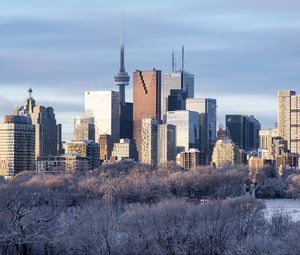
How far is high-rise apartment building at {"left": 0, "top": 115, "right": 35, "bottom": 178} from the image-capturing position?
15525cm

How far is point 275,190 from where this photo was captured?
12019cm

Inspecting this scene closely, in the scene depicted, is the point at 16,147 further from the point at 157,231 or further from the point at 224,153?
the point at 157,231

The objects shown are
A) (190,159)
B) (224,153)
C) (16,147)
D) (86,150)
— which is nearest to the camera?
(16,147)

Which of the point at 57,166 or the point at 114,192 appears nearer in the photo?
the point at 114,192

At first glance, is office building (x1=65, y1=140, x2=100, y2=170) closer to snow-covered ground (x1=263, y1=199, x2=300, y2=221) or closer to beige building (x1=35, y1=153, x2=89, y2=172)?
beige building (x1=35, y1=153, x2=89, y2=172)

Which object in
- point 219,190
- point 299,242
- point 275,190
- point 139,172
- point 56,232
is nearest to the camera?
point 299,242

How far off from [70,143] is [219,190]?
79.9 metres

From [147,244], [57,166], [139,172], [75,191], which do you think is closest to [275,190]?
[139,172]

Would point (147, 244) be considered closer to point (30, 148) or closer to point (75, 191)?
point (75, 191)

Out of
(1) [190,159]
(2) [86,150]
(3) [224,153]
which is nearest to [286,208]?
(2) [86,150]

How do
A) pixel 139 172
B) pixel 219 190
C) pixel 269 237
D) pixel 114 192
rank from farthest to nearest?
pixel 139 172
pixel 219 190
pixel 114 192
pixel 269 237

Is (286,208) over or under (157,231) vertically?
under

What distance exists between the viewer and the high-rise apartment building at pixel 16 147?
155m

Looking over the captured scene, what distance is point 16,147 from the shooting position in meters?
157
